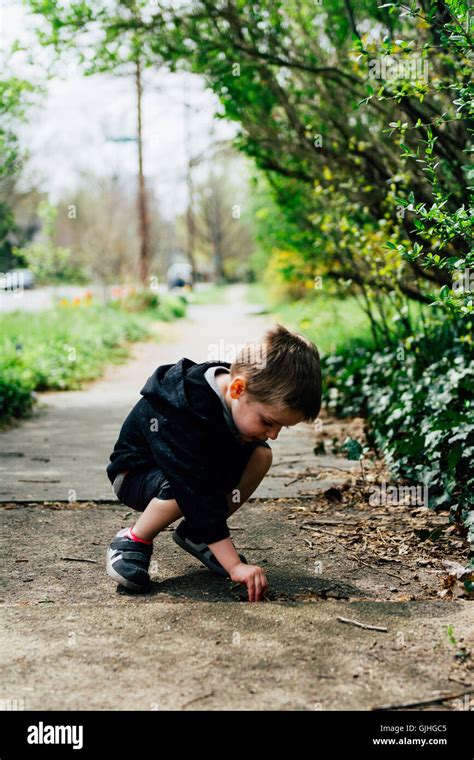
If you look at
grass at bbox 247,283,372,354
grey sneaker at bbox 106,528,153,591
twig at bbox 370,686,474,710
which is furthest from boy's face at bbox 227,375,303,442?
grass at bbox 247,283,372,354

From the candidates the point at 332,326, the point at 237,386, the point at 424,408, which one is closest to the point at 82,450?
the point at 424,408

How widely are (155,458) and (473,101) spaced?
1.75m

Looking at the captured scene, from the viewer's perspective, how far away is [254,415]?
9.37 ft

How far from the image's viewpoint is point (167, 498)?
2.98m

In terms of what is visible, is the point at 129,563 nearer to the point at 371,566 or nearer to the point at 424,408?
the point at 371,566

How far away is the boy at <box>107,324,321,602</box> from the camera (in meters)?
2.81

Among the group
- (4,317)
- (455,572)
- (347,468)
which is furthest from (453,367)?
(4,317)

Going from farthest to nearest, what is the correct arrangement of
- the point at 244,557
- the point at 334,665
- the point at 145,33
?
1. the point at 145,33
2. the point at 244,557
3. the point at 334,665

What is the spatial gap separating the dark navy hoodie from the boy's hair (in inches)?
7.6

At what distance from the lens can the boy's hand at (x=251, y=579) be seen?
2756mm

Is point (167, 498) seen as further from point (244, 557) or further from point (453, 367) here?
point (453, 367)

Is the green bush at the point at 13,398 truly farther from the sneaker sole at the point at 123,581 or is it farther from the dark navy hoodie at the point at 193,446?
the sneaker sole at the point at 123,581

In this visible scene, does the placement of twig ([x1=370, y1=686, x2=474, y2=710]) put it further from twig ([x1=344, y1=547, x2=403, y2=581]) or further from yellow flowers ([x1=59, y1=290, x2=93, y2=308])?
yellow flowers ([x1=59, y1=290, x2=93, y2=308])

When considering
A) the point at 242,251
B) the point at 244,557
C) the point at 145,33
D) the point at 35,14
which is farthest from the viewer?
the point at 242,251
